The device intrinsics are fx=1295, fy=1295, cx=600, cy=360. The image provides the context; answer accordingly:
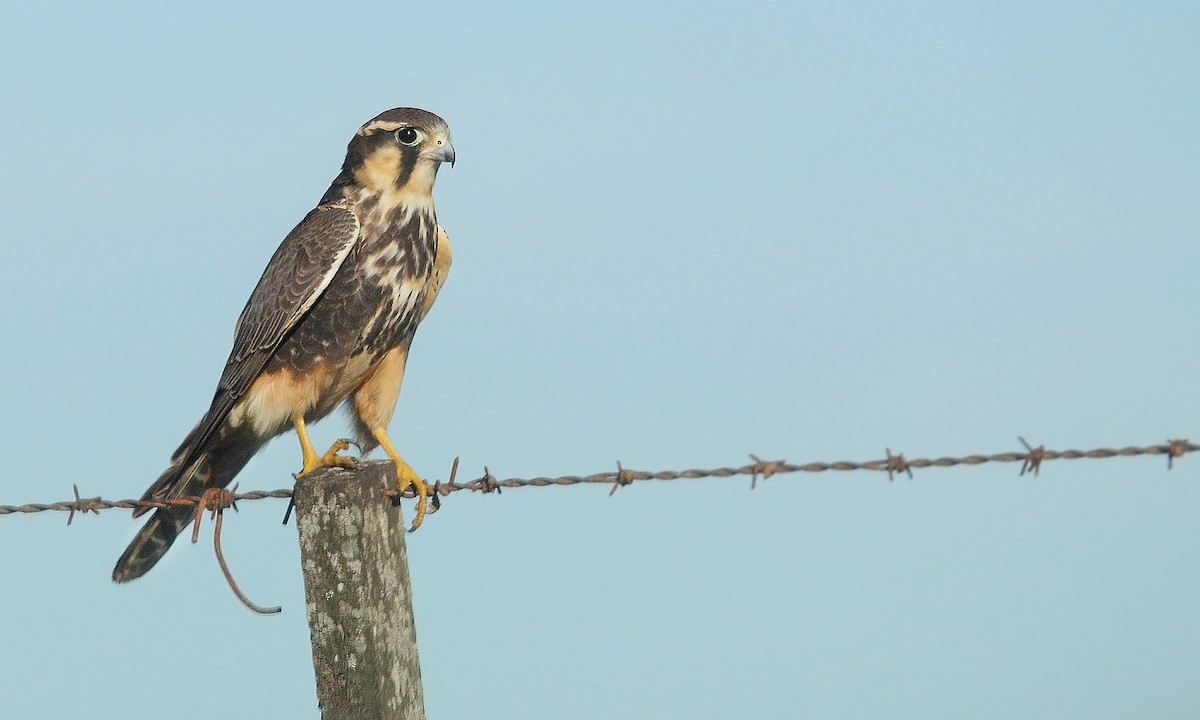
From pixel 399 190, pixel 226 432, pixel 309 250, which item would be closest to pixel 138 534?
pixel 226 432

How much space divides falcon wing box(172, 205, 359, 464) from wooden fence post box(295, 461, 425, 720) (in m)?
1.73

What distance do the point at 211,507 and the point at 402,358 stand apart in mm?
1436

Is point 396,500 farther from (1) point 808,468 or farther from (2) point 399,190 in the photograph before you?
(2) point 399,190

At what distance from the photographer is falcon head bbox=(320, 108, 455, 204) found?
4973 millimetres

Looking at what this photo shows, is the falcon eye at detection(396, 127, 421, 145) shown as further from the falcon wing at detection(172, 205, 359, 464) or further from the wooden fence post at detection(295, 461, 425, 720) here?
the wooden fence post at detection(295, 461, 425, 720)

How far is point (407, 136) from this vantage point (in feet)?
16.3

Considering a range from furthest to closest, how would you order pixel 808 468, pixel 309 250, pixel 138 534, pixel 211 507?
pixel 309 250
pixel 138 534
pixel 211 507
pixel 808 468

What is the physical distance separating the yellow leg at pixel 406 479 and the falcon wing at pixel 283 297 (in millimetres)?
538

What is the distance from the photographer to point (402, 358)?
202 inches

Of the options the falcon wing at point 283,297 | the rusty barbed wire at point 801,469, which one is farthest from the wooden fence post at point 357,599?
the falcon wing at point 283,297

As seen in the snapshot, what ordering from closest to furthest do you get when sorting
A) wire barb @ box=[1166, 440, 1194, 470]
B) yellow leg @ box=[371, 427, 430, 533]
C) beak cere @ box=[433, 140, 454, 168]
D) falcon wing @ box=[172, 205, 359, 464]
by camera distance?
wire barb @ box=[1166, 440, 1194, 470] → yellow leg @ box=[371, 427, 430, 533] → falcon wing @ box=[172, 205, 359, 464] → beak cere @ box=[433, 140, 454, 168]

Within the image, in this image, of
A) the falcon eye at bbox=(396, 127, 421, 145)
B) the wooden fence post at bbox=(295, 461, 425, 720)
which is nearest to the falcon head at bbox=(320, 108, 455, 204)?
the falcon eye at bbox=(396, 127, 421, 145)

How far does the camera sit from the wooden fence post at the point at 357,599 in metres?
3.10

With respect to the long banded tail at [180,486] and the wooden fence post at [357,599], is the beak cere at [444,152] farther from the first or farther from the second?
the wooden fence post at [357,599]
